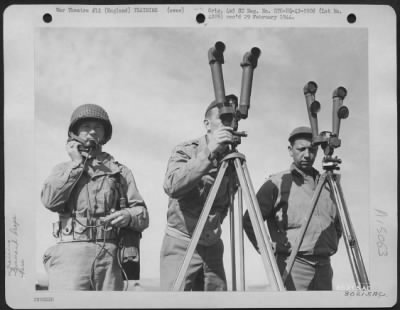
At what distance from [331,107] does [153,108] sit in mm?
953

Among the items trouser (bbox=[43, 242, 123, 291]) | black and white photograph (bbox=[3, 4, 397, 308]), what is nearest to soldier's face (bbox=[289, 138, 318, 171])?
black and white photograph (bbox=[3, 4, 397, 308])

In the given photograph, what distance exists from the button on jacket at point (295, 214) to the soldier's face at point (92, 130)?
2.81 feet

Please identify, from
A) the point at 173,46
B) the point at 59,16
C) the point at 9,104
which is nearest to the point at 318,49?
the point at 173,46

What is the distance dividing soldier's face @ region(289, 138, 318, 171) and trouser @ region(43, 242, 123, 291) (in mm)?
1056

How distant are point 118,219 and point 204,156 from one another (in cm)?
52

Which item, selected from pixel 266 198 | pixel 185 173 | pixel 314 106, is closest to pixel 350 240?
pixel 266 198

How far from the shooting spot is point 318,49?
3959 mm

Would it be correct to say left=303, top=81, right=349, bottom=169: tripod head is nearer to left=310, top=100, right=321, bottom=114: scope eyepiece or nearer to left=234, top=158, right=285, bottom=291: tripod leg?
left=310, top=100, right=321, bottom=114: scope eyepiece

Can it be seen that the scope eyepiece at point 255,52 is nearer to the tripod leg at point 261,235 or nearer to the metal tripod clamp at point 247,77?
the metal tripod clamp at point 247,77

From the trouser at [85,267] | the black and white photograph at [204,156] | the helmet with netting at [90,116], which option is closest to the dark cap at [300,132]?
the black and white photograph at [204,156]

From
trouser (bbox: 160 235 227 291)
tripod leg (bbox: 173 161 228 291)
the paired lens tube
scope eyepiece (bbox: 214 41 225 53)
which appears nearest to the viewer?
tripod leg (bbox: 173 161 228 291)

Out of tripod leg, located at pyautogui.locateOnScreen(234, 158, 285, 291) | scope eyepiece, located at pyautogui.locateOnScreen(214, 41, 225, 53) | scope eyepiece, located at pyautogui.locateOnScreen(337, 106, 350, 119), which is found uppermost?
scope eyepiece, located at pyautogui.locateOnScreen(214, 41, 225, 53)

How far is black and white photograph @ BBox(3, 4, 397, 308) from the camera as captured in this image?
144 inches

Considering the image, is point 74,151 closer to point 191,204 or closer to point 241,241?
point 191,204
